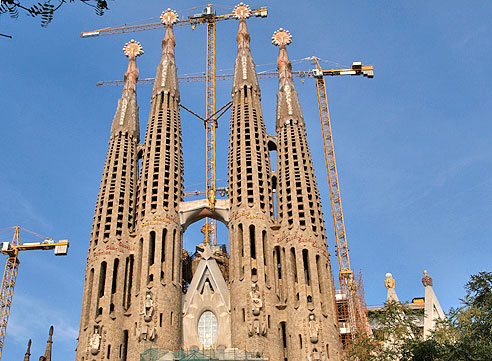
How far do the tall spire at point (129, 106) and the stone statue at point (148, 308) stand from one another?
16389 millimetres

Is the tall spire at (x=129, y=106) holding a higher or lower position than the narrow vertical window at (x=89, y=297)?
higher

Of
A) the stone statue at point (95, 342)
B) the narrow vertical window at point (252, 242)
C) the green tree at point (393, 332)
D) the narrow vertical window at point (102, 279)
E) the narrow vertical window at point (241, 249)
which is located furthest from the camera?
the narrow vertical window at point (252, 242)

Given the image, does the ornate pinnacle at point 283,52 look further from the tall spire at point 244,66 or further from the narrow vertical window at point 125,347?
the narrow vertical window at point 125,347

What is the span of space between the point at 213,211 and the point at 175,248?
4.79 m

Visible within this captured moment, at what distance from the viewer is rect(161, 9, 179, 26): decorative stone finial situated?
6328cm

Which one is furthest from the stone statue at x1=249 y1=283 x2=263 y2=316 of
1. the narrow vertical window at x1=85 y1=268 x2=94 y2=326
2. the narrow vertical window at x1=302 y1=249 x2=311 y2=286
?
the narrow vertical window at x1=85 y1=268 x2=94 y2=326

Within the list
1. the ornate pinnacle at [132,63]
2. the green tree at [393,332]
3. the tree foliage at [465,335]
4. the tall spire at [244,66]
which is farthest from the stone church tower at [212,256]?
the tree foliage at [465,335]

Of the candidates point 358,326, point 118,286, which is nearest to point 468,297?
point 118,286

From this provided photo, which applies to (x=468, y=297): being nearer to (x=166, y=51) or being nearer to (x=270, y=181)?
(x=270, y=181)

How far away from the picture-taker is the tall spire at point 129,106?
184 ft

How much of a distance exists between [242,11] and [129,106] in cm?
1564

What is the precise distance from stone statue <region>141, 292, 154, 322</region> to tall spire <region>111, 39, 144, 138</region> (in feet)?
53.8

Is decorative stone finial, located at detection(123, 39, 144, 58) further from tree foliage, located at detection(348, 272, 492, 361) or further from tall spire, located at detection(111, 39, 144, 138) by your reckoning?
tree foliage, located at detection(348, 272, 492, 361)

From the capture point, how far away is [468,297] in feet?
102
